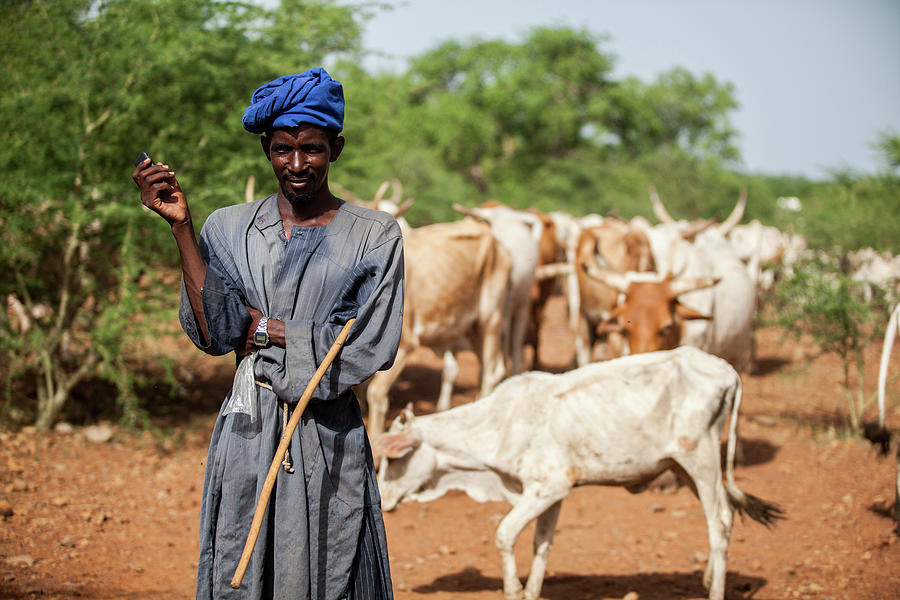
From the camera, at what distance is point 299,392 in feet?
8.21

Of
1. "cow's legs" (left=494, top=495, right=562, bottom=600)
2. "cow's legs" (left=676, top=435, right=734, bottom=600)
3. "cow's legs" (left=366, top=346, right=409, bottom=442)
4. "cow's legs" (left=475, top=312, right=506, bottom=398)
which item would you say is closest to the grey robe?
"cow's legs" (left=494, top=495, right=562, bottom=600)

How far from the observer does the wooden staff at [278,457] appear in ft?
7.84

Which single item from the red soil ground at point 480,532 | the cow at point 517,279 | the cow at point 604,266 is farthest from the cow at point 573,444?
the cow at point 517,279

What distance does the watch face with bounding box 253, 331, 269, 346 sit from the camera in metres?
2.54

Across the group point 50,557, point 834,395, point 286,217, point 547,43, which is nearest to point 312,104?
point 286,217

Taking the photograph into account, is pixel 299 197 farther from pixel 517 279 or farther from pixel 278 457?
pixel 517 279

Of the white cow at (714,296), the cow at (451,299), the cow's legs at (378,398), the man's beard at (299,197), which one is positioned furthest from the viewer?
the white cow at (714,296)

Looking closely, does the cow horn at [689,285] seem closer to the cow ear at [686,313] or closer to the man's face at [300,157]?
the cow ear at [686,313]

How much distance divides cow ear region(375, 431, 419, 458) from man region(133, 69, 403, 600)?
1.93m

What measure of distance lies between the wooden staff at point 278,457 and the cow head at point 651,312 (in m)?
4.19

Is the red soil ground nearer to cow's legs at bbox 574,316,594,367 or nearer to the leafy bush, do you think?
the leafy bush

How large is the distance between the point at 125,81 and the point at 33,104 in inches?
29.7

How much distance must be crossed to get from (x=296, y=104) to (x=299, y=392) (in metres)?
0.81

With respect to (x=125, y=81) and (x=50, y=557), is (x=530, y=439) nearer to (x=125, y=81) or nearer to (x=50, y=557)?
(x=50, y=557)
